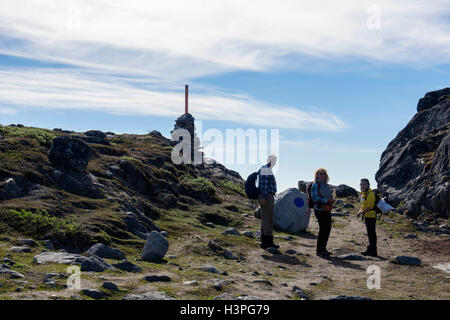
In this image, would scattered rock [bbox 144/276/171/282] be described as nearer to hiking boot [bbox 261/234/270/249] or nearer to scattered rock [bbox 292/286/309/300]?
scattered rock [bbox 292/286/309/300]

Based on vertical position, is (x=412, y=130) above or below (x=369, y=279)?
above

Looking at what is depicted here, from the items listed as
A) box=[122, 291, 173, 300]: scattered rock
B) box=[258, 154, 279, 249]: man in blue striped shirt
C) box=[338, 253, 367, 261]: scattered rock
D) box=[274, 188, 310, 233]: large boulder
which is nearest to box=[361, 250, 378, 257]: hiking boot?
box=[338, 253, 367, 261]: scattered rock

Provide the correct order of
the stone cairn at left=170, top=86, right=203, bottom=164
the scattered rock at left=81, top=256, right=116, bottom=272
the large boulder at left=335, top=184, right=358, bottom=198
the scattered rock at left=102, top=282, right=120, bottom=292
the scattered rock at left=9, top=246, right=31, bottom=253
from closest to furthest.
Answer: the scattered rock at left=102, top=282, right=120, bottom=292 → the scattered rock at left=81, top=256, right=116, bottom=272 → the scattered rock at left=9, top=246, right=31, bottom=253 → the large boulder at left=335, top=184, right=358, bottom=198 → the stone cairn at left=170, top=86, right=203, bottom=164

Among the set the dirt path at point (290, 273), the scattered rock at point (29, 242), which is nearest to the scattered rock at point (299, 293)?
the dirt path at point (290, 273)

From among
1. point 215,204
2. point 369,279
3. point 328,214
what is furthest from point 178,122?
point 369,279

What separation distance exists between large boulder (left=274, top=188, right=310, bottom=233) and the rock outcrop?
29.2 feet

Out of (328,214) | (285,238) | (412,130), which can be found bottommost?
(285,238)

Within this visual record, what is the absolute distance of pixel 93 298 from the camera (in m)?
7.64

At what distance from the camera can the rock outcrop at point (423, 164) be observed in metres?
26.2

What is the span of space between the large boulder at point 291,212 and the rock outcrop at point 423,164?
8.91 meters

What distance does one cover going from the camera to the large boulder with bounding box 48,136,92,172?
19.3m
